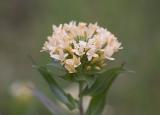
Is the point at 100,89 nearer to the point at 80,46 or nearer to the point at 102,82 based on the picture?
the point at 102,82

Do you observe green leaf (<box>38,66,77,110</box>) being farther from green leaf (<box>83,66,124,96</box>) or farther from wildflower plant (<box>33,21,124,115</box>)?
green leaf (<box>83,66,124,96</box>)

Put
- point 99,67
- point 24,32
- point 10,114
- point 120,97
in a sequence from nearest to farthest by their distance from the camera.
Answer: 1. point 99,67
2. point 10,114
3. point 120,97
4. point 24,32

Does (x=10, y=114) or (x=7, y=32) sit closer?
(x=10, y=114)

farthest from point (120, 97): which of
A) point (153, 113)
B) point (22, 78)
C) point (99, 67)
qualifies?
point (99, 67)

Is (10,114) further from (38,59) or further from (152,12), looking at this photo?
(152,12)

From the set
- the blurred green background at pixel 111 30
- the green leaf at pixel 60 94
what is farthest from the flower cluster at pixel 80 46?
the blurred green background at pixel 111 30

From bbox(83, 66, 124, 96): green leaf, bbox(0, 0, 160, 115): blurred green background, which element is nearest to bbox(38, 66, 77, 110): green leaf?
bbox(83, 66, 124, 96): green leaf
